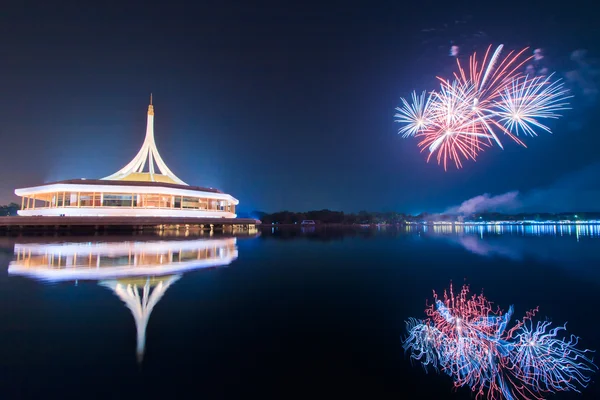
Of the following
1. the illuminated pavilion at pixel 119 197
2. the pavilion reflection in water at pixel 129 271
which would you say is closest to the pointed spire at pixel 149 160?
the illuminated pavilion at pixel 119 197

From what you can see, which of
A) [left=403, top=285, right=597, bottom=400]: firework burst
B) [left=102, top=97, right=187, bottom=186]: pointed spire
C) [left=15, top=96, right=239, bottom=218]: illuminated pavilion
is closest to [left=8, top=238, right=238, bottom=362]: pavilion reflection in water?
[left=403, top=285, right=597, bottom=400]: firework burst

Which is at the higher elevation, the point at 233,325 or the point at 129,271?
the point at 129,271

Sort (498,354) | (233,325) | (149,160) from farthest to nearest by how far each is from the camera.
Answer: (149,160) < (233,325) < (498,354)

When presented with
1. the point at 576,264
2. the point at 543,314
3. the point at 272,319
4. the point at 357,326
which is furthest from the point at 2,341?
the point at 576,264

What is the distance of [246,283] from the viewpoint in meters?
7.79

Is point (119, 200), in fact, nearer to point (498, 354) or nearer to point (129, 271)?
point (129, 271)

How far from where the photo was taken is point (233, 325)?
4812 millimetres

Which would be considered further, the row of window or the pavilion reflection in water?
the row of window

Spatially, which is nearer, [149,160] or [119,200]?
→ [119,200]

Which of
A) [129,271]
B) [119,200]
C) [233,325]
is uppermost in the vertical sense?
[119,200]

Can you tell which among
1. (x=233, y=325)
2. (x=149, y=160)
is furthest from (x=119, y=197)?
(x=233, y=325)

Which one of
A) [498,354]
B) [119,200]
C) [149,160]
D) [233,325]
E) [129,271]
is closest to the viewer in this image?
[498,354]

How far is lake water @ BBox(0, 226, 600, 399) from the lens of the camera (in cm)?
320

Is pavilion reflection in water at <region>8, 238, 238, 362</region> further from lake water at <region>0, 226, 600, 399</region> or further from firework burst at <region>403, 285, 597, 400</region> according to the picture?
firework burst at <region>403, 285, 597, 400</region>
